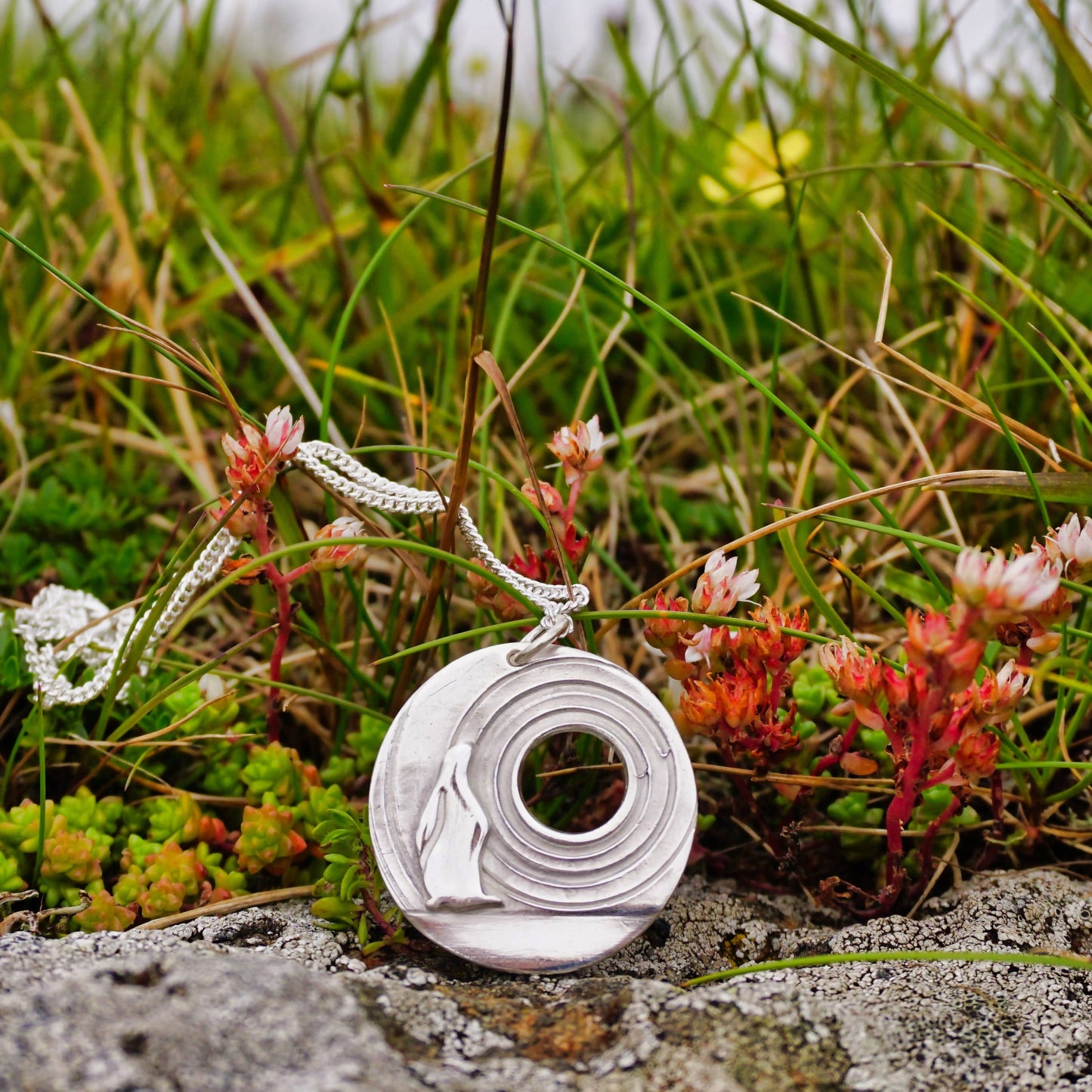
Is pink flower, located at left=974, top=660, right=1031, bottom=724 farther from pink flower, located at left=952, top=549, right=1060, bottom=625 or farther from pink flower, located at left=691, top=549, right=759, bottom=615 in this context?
pink flower, located at left=691, top=549, right=759, bottom=615

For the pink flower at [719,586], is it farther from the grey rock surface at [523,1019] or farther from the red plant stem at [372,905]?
the red plant stem at [372,905]

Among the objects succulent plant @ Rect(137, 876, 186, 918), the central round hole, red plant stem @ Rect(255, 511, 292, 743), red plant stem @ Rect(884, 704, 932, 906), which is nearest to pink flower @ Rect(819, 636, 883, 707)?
red plant stem @ Rect(884, 704, 932, 906)

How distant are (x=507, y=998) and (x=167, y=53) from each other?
19.2ft

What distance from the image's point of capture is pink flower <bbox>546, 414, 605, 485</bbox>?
1.65 m

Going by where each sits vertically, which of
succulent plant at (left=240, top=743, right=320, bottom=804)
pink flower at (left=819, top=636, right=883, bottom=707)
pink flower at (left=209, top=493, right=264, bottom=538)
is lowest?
succulent plant at (left=240, top=743, right=320, bottom=804)

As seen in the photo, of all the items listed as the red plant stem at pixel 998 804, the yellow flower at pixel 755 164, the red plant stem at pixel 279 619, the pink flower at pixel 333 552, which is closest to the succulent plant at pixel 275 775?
the red plant stem at pixel 279 619

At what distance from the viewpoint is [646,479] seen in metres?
2.61

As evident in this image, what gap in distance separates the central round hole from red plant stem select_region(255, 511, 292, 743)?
1.46ft

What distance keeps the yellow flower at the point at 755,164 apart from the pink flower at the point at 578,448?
1687 millimetres

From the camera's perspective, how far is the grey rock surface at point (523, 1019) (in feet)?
3.47

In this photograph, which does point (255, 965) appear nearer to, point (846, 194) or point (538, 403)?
point (538, 403)

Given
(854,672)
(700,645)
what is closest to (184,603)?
(700,645)

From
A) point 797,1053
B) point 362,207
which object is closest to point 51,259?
point 362,207

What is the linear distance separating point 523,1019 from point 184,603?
94 centimetres
